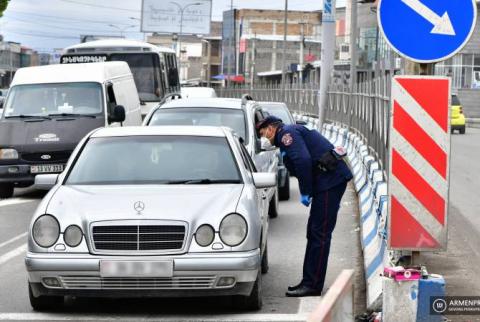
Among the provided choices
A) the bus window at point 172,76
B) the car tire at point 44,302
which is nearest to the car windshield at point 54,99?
the car tire at point 44,302

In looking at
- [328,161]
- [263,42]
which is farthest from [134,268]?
[263,42]

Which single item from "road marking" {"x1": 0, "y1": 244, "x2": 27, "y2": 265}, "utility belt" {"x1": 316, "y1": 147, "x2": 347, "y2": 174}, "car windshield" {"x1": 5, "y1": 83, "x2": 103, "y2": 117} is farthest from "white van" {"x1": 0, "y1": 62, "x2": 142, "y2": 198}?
"utility belt" {"x1": 316, "y1": 147, "x2": 347, "y2": 174}

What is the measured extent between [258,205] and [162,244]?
1235mm

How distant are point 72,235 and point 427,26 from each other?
3.13 metres

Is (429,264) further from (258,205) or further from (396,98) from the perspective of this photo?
(396,98)

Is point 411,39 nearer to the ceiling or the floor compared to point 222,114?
nearer to the ceiling

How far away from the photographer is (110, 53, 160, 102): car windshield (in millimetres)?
32719

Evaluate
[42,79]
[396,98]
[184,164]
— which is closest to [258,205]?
[184,164]

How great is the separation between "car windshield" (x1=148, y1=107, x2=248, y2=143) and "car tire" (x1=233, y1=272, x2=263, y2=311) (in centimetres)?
603

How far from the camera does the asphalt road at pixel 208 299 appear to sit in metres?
8.94

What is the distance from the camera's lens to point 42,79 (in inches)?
799

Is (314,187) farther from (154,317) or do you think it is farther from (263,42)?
(263,42)

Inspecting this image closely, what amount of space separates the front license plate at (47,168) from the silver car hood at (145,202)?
384 inches

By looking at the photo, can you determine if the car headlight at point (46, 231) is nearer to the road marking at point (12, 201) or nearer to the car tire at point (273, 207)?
the car tire at point (273, 207)
